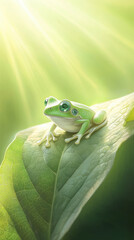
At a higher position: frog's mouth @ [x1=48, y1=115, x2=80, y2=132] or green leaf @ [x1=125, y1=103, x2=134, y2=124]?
green leaf @ [x1=125, y1=103, x2=134, y2=124]

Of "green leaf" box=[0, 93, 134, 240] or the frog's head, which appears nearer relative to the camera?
"green leaf" box=[0, 93, 134, 240]

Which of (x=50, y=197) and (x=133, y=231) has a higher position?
(x=50, y=197)

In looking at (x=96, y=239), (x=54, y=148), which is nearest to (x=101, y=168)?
(x=96, y=239)

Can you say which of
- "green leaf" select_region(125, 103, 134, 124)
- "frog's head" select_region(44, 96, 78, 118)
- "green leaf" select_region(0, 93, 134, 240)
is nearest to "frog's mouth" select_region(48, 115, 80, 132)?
"frog's head" select_region(44, 96, 78, 118)

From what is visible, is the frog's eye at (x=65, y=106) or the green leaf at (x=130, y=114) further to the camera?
the frog's eye at (x=65, y=106)

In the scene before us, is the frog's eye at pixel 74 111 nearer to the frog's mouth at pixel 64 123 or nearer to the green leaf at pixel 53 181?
the frog's mouth at pixel 64 123

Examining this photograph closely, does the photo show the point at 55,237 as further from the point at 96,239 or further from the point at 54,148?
the point at 54,148

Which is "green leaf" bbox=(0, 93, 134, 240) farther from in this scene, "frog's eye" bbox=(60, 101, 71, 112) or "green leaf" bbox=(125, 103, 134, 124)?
"frog's eye" bbox=(60, 101, 71, 112)

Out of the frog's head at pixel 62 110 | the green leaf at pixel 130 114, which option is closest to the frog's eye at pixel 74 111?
the frog's head at pixel 62 110

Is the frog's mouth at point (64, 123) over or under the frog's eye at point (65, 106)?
under
